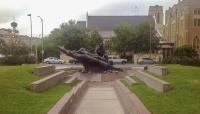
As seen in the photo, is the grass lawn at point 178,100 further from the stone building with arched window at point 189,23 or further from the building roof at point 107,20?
the building roof at point 107,20

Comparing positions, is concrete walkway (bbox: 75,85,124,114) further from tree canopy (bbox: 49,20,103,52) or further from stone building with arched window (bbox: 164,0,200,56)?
tree canopy (bbox: 49,20,103,52)

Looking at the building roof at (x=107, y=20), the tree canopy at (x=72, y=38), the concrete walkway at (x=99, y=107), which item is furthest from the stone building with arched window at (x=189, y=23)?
the concrete walkway at (x=99, y=107)

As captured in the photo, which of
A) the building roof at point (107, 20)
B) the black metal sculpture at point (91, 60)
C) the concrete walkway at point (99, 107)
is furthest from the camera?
the building roof at point (107, 20)

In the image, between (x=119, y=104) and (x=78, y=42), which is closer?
(x=119, y=104)

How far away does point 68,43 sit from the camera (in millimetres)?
88500

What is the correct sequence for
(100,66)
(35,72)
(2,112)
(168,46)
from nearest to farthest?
(2,112) → (35,72) → (100,66) → (168,46)

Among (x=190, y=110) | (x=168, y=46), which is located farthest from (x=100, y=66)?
(x=168, y=46)

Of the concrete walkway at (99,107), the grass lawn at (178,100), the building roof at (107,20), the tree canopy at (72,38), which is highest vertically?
the building roof at (107,20)

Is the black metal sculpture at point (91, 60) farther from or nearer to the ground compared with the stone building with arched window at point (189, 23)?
nearer to the ground

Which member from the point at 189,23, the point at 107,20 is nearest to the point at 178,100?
the point at 189,23

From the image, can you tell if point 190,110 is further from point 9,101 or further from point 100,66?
point 100,66

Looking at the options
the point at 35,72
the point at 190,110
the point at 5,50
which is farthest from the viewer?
the point at 5,50

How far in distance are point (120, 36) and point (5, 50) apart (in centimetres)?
4990

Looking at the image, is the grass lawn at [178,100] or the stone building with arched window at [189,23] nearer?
the grass lawn at [178,100]
